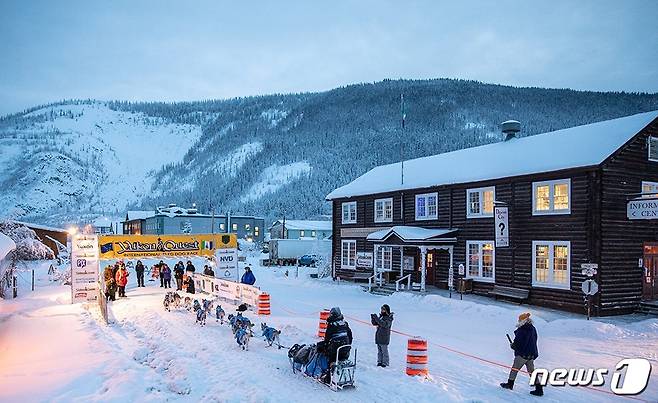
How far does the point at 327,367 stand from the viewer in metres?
11.0

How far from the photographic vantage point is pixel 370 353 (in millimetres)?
14164

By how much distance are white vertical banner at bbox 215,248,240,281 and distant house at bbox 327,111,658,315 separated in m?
8.56

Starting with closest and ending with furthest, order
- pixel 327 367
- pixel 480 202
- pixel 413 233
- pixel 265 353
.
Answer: pixel 327 367 < pixel 265 353 < pixel 480 202 < pixel 413 233

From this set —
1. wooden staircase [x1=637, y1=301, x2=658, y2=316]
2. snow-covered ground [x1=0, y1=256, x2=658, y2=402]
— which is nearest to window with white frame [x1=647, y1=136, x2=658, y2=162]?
wooden staircase [x1=637, y1=301, x2=658, y2=316]

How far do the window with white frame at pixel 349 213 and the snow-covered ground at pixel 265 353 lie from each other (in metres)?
12.4

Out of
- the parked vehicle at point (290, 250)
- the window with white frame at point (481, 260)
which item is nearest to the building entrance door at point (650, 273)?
the window with white frame at point (481, 260)

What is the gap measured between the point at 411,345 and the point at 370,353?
9.10ft

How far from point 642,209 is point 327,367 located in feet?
55.1

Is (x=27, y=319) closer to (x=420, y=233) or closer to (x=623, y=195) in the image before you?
(x=420, y=233)

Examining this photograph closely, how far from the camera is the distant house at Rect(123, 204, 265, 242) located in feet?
323

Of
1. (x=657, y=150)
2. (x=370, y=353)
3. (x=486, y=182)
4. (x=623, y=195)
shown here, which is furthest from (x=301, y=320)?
(x=657, y=150)

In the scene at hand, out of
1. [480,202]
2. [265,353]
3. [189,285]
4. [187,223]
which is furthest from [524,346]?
[187,223]

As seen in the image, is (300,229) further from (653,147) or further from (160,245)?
(653,147)

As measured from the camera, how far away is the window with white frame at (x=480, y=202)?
87.2 ft
